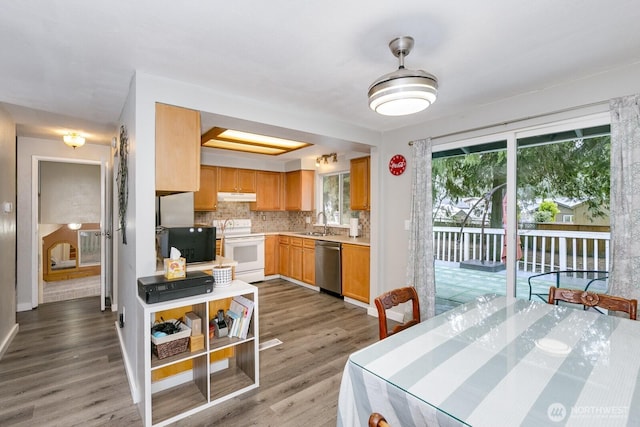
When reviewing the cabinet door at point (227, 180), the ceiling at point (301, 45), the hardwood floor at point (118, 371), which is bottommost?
the hardwood floor at point (118, 371)

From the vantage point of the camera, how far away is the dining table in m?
0.88

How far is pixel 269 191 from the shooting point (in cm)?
600

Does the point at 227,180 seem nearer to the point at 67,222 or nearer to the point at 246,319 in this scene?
the point at 67,222

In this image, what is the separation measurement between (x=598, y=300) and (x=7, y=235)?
505 cm

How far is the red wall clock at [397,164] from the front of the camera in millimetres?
3617

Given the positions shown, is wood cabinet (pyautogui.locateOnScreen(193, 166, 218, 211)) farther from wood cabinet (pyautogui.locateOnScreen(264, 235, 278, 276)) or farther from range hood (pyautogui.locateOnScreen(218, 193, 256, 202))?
wood cabinet (pyautogui.locateOnScreen(264, 235, 278, 276))

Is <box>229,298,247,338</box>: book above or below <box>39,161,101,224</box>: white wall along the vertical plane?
below

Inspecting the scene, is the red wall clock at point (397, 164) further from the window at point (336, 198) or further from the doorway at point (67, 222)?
the doorway at point (67, 222)

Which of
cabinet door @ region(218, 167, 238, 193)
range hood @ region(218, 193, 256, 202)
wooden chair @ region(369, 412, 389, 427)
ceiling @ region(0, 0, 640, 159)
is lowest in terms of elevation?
wooden chair @ region(369, 412, 389, 427)

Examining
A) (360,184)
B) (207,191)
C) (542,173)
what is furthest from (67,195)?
(542,173)

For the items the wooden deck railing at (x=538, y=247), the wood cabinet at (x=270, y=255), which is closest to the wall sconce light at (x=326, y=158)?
the wood cabinet at (x=270, y=255)

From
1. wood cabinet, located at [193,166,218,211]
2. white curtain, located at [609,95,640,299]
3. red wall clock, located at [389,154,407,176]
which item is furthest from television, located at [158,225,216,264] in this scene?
white curtain, located at [609,95,640,299]

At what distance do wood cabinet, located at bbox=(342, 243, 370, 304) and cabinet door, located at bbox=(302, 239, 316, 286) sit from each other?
711 mm

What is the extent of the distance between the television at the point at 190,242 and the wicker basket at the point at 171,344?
2.38 ft
